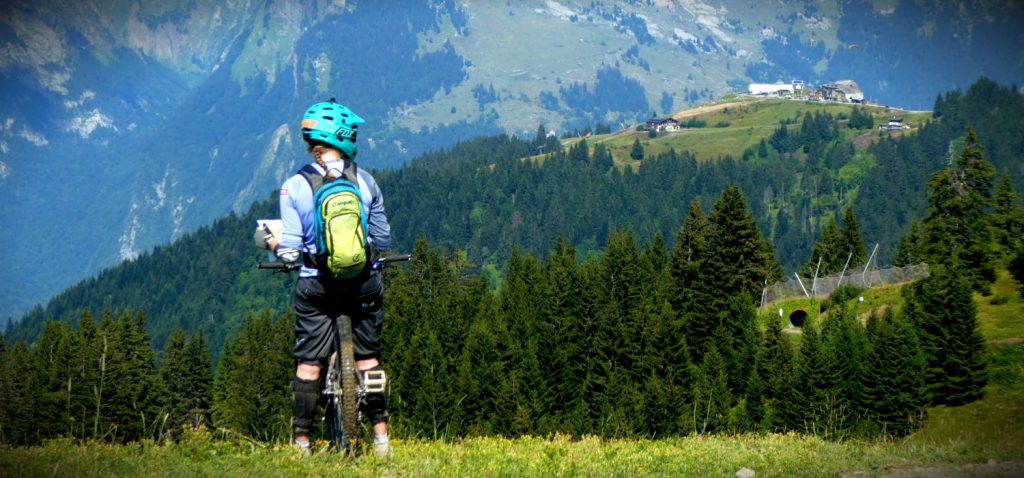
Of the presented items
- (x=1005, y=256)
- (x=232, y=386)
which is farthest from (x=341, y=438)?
(x=232, y=386)

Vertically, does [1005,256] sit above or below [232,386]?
above

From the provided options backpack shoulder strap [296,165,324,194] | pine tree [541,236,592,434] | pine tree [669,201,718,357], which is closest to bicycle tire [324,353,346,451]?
backpack shoulder strap [296,165,324,194]

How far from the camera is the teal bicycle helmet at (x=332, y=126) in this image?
1214 centimetres

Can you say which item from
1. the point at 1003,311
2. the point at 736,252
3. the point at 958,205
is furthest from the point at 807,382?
the point at 958,205

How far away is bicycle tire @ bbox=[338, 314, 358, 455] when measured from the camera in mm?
11695

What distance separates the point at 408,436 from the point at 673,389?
5081 centimetres

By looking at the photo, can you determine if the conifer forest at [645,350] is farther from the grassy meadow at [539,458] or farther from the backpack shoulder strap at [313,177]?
the backpack shoulder strap at [313,177]

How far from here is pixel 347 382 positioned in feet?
38.3

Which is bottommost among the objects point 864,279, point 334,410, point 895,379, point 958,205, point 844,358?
point 895,379

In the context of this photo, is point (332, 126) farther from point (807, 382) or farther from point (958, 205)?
point (958, 205)

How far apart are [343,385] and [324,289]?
1.15 metres

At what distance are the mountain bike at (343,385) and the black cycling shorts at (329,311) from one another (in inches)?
4.9

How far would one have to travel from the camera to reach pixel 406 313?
89.2 metres

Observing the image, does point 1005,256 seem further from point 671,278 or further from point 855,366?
point 671,278
